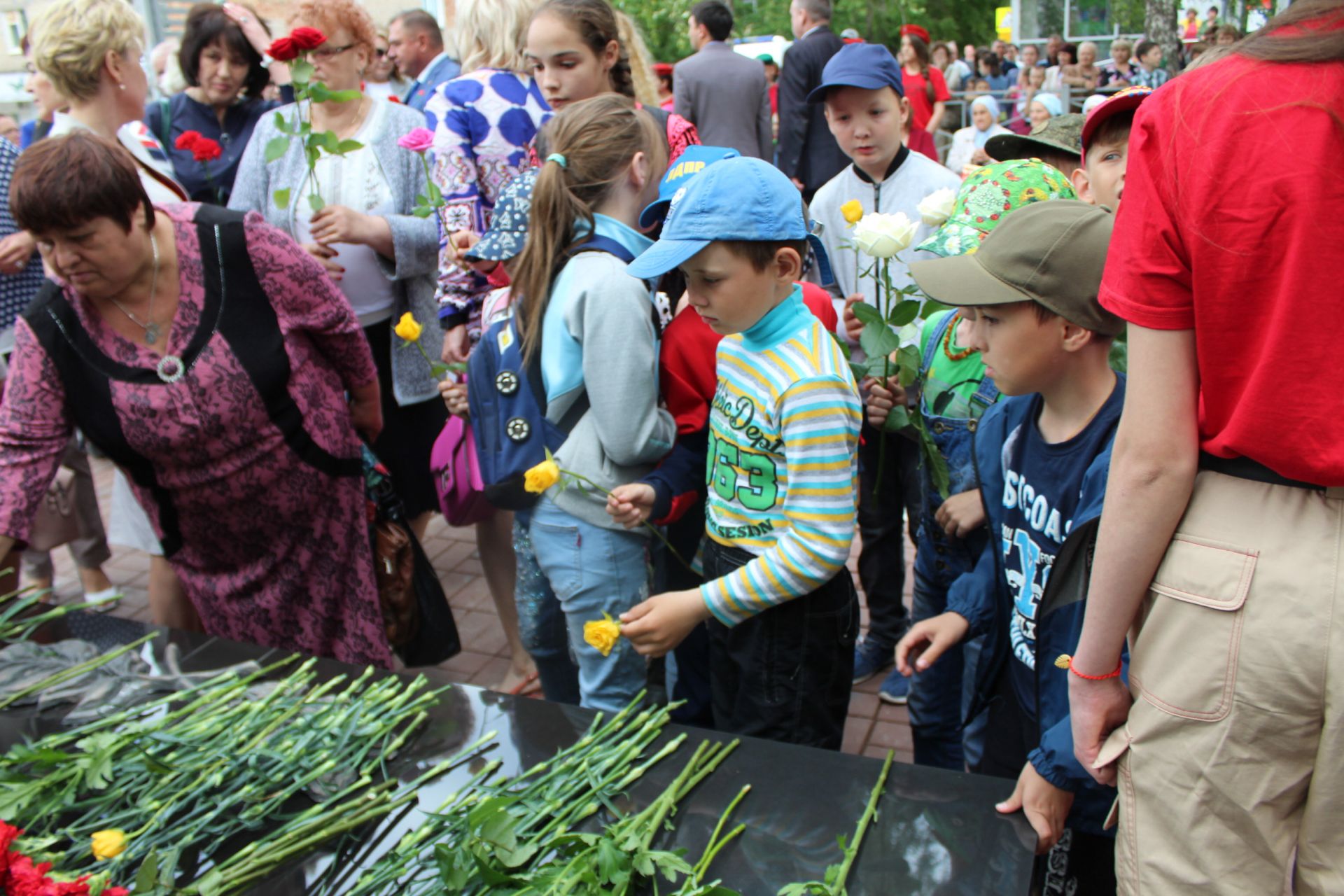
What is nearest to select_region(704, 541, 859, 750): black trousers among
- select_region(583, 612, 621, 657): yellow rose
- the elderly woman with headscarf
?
select_region(583, 612, 621, 657): yellow rose

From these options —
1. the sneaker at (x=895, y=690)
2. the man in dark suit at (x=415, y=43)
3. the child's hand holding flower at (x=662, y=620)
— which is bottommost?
the sneaker at (x=895, y=690)

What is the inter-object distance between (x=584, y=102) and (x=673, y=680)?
151 cm

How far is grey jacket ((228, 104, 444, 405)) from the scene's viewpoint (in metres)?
3.42

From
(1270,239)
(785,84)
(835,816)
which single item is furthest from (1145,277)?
(785,84)

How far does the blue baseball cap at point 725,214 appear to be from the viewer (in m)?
1.88

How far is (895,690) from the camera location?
3.22m

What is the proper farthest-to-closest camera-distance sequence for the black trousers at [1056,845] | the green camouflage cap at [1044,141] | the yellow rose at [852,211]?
1. the green camouflage cap at [1044,141]
2. the yellow rose at [852,211]
3. the black trousers at [1056,845]

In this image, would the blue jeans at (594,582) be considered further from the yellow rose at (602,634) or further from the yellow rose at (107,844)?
the yellow rose at (107,844)

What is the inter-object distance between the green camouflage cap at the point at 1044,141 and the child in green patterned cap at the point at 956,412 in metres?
0.39

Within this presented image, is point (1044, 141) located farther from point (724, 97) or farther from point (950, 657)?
point (724, 97)

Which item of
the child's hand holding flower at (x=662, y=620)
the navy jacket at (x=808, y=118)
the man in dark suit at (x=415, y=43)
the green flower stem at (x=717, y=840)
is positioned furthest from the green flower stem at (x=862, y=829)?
the navy jacket at (x=808, y=118)

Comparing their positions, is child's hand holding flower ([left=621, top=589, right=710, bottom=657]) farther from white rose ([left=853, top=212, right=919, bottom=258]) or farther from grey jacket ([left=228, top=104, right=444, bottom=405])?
grey jacket ([left=228, top=104, right=444, bottom=405])

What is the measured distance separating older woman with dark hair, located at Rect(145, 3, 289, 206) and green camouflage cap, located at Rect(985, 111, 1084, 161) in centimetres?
300

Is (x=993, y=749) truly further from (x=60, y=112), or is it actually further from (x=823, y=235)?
(x=60, y=112)
